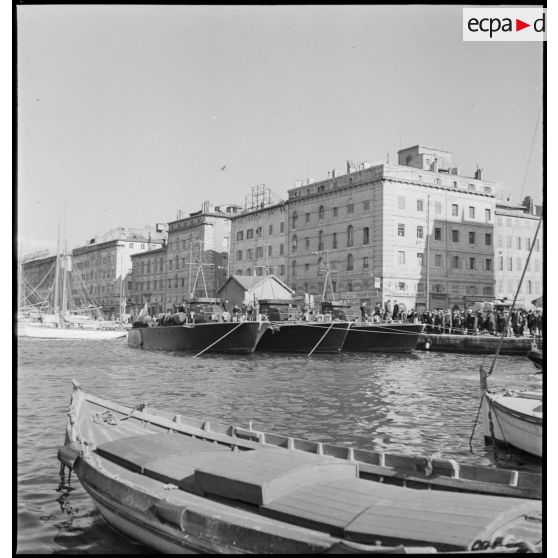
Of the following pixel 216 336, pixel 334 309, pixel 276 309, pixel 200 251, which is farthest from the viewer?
pixel 200 251

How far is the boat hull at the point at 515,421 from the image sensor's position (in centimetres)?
1159

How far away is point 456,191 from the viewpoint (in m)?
63.0

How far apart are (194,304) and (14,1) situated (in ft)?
131

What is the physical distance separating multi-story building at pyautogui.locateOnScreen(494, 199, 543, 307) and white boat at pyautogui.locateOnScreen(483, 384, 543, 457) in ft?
175

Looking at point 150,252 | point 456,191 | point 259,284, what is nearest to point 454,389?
point 259,284

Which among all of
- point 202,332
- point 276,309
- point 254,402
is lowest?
point 254,402

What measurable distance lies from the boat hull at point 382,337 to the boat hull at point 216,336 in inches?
260

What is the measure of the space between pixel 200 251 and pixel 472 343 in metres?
54.4

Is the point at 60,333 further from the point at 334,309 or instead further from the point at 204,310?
the point at 334,309

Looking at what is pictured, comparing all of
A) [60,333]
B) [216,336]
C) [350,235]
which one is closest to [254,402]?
[216,336]

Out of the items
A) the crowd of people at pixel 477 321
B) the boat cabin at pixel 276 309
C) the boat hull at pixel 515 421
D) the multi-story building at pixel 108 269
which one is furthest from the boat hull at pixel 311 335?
the multi-story building at pixel 108 269

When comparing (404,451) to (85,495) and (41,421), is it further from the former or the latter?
(41,421)

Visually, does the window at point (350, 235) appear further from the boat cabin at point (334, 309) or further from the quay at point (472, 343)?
the quay at point (472, 343)

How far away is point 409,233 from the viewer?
200 ft
